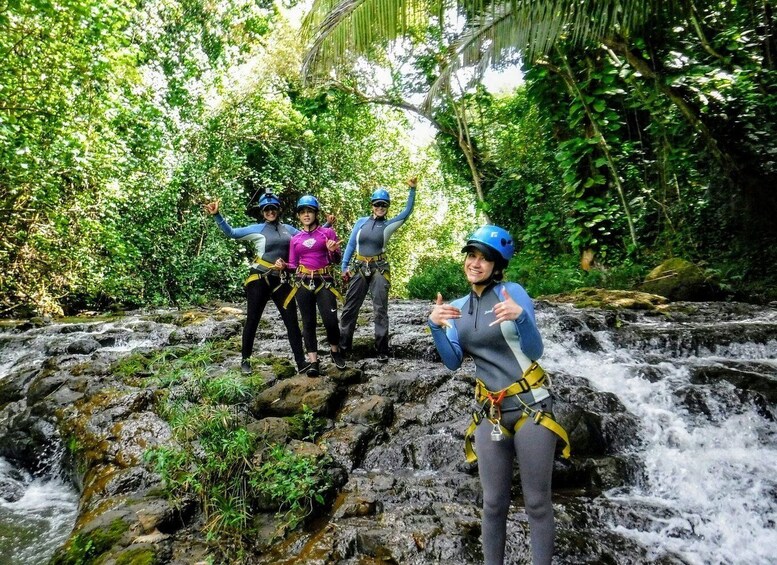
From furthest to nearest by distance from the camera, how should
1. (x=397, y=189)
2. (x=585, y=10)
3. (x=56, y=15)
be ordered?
(x=397, y=189) < (x=56, y=15) < (x=585, y=10)

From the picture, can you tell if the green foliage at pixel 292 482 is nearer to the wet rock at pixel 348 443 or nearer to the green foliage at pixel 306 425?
the wet rock at pixel 348 443

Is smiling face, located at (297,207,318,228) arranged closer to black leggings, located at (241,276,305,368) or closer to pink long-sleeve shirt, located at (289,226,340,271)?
pink long-sleeve shirt, located at (289,226,340,271)

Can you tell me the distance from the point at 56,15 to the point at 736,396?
11.1m

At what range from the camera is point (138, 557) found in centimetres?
341

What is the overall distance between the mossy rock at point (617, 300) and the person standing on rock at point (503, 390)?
302 inches

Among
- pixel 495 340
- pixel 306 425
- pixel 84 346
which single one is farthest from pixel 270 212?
pixel 84 346

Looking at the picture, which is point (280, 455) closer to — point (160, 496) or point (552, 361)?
point (160, 496)

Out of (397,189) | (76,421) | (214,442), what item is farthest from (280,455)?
(397,189)

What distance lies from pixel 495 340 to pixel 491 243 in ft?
1.82

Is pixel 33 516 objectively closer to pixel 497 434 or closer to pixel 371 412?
pixel 371 412

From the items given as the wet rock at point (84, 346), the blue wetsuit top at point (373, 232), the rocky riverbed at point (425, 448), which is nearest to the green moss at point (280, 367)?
the rocky riverbed at point (425, 448)

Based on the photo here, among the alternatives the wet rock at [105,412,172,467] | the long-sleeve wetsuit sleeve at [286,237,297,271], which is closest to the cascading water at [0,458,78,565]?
the wet rock at [105,412,172,467]

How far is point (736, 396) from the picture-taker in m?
5.48

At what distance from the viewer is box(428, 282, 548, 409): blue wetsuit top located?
2.82 m
